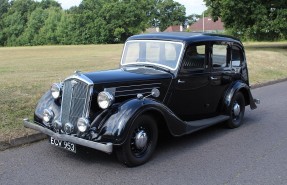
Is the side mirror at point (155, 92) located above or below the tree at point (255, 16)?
below

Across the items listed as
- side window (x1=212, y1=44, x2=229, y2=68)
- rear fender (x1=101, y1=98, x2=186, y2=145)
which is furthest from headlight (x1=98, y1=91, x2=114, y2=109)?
side window (x1=212, y1=44, x2=229, y2=68)

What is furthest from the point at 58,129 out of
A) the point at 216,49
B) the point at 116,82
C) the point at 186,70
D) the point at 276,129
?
the point at 276,129

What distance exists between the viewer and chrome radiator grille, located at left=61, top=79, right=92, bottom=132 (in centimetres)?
515

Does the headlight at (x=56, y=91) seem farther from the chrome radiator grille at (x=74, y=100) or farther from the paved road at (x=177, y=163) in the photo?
the paved road at (x=177, y=163)

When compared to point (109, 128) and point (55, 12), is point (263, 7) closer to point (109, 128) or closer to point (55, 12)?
point (109, 128)

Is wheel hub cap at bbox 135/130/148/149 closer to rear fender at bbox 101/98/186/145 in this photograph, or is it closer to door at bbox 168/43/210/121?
rear fender at bbox 101/98/186/145

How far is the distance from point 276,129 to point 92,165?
12.9 feet

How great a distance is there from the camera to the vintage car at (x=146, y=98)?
502 centimetres

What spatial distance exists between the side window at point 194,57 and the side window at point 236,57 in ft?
3.95

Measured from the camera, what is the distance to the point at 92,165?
522 centimetres

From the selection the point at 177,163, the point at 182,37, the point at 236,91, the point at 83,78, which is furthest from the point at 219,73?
the point at 83,78

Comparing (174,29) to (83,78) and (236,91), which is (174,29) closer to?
(236,91)

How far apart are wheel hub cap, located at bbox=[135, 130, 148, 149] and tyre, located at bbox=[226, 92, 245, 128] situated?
2486 millimetres

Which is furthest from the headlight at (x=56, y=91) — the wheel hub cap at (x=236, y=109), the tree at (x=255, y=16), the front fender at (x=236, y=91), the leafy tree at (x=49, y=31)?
the leafy tree at (x=49, y=31)
